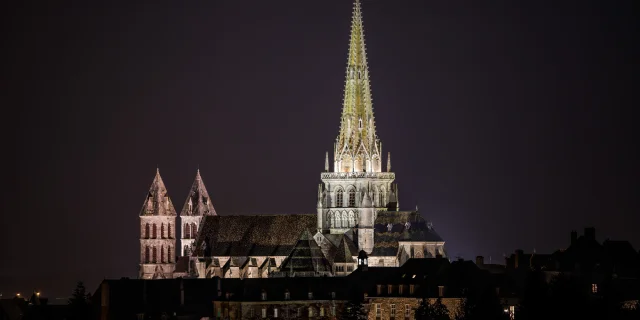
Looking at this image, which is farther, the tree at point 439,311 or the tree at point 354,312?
the tree at point 354,312

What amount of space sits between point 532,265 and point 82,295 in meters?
37.1

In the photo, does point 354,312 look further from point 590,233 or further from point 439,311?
point 590,233

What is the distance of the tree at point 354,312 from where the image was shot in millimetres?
166875

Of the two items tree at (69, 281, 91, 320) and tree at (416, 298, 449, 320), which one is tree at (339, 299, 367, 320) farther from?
tree at (69, 281, 91, 320)

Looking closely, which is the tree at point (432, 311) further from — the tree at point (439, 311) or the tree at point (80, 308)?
the tree at point (80, 308)

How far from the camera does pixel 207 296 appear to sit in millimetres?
181125

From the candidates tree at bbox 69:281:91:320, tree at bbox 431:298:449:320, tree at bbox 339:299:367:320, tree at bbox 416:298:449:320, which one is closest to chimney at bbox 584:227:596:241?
tree at bbox 431:298:449:320

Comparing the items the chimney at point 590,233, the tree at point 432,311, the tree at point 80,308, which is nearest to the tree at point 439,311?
the tree at point 432,311

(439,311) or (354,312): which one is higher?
(354,312)

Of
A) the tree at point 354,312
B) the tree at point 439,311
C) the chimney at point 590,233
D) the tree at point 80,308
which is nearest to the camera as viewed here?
the tree at point 439,311

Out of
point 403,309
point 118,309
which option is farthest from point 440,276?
point 118,309

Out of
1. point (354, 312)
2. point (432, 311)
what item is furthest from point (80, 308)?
point (432, 311)

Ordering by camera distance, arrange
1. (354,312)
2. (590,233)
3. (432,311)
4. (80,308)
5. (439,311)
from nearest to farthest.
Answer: (439,311)
(432,311)
(354,312)
(80,308)
(590,233)

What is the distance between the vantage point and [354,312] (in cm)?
16688
